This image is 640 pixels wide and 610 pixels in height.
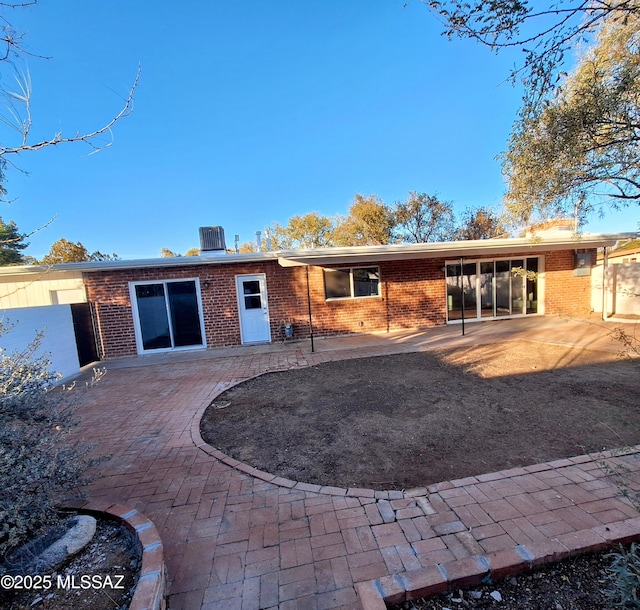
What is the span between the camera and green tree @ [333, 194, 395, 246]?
2020 cm

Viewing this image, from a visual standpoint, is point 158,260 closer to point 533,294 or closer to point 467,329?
point 467,329

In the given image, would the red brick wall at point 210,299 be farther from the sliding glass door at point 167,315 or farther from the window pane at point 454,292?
the window pane at point 454,292

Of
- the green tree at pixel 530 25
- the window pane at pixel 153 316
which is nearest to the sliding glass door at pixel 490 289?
the green tree at pixel 530 25

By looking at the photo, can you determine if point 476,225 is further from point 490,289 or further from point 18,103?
point 18,103

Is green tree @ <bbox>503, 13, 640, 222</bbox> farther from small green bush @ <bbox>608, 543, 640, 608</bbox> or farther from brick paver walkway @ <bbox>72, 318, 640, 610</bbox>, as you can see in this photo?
small green bush @ <bbox>608, 543, 640, 608</bbox>

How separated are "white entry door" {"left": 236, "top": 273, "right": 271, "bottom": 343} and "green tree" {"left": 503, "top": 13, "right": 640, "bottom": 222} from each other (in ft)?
22.1

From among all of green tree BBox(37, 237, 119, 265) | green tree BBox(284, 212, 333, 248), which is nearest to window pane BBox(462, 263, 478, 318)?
green tree BBox(284, 212, 333, 248)

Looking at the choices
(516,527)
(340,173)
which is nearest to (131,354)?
(516,527)

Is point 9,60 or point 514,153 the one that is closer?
point 9,60

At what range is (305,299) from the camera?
9.08 metres

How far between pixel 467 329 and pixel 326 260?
4943 millimetres

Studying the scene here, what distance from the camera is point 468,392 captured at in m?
4.50

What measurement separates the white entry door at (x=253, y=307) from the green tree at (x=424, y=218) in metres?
14.3

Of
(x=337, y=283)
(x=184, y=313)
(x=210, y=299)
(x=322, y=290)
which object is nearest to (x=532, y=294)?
(x=337, y=283)
